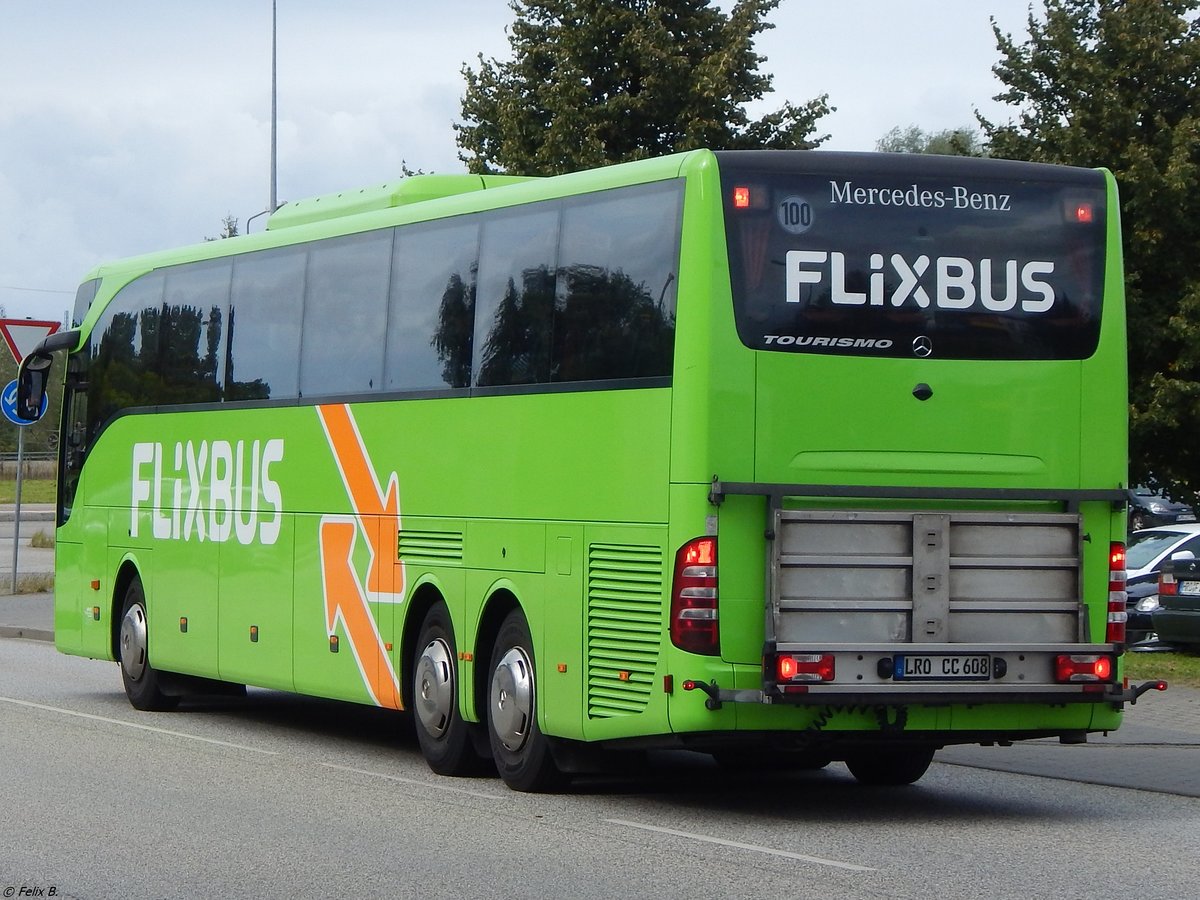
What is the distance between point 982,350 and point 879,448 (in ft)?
2.70

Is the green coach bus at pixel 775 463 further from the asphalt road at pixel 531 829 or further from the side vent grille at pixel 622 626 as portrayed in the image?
the asphalt road at pixel 531 829

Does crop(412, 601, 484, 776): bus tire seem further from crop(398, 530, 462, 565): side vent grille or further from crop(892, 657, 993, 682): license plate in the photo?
crop(892, 657, 993, 682): license plate

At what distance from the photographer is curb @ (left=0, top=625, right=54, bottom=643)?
25.9 meters

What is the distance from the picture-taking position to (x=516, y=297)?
42.9ft

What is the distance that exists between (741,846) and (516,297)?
4.03 meters

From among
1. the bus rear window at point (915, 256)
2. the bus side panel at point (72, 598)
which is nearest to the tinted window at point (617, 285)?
the bus rear window at point (915, 256)

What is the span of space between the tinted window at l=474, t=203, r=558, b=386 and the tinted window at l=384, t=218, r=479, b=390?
18cm

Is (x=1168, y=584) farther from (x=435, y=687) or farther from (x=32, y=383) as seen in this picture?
(x=32, y=383)

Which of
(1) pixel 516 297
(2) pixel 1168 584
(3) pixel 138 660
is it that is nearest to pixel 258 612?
(3) pixel 138 660

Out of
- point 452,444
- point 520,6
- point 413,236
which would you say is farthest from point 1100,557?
point 520,6

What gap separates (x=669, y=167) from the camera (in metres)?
11.7

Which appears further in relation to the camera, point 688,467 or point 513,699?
point 513,699

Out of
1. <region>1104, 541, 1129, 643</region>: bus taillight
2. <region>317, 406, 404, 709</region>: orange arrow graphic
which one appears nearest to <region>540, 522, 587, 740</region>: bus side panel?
<region>317, 406, 404, 709</region>: orange arrow graphic

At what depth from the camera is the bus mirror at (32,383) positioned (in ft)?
63.8
